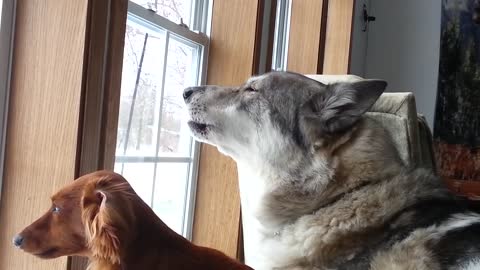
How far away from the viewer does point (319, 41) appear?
3326 millimetres

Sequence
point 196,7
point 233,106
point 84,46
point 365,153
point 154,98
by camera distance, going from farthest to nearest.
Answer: point 196,7, point 154,98, point 233,106, point 365,153, point 84,46

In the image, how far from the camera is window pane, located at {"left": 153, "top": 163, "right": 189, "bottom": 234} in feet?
6.41

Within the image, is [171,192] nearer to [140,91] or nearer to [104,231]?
[140,91]

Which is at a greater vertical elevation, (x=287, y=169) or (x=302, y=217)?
(x=287, y=169)

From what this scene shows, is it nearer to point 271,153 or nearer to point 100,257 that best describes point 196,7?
point 271,153

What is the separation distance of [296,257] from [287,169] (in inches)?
8.3

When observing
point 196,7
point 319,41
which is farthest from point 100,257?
point 319,41

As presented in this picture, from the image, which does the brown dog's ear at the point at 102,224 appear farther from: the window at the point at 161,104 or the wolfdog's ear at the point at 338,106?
the window at the point at 161,104

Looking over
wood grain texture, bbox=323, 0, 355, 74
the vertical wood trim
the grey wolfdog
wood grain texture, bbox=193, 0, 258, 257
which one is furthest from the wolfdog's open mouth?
wood grain texture, bbox=323, 0, 355, 74

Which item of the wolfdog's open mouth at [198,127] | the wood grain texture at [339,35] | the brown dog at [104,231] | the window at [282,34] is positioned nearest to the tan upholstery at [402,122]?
the wolfdog's open mouth at [198,127]

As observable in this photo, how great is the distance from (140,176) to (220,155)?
1.46 ft

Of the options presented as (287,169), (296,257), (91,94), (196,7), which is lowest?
(296,257)

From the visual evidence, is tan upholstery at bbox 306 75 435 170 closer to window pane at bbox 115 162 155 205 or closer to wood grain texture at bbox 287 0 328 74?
window pane at bbox 115 162 155 205

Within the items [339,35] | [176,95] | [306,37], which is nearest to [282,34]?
[306,37]
